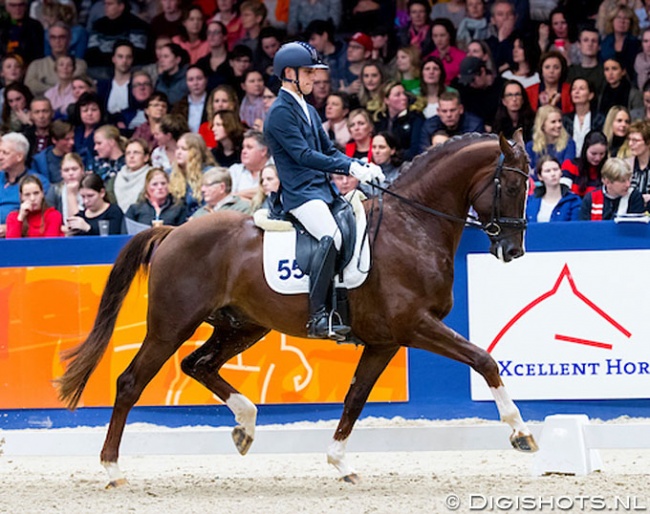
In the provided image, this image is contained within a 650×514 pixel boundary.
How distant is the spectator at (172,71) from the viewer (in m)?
12.1

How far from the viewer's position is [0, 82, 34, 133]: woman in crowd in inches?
479

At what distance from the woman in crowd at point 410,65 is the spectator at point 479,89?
0.44 meters

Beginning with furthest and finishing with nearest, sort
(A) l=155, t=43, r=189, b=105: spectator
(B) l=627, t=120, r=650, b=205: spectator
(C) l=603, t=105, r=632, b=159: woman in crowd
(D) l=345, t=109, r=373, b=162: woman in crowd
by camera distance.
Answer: (A) l=155, t=43, r=189, b=105: spectator < (D) l=345, t=109, r=373, b=162: woman in crowd < (C) l=603, t=105, r=632, b=159: woman in crowd < (B) l=627, t=120, r=650, b=205: spectator

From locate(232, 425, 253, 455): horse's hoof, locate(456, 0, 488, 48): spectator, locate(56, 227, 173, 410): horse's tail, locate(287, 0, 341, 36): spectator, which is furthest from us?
locate(287, 0, 341, 36): spectator

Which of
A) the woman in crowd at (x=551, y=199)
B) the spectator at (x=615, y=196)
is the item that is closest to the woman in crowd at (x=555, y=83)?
the woman in crowd at (x=551, y=199)

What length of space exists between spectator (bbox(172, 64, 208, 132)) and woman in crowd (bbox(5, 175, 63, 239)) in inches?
96.9

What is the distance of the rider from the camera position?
6.41 meters

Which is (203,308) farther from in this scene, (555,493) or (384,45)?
(384,45)

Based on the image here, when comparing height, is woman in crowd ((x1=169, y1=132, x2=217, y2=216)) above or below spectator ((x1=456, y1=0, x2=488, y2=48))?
below

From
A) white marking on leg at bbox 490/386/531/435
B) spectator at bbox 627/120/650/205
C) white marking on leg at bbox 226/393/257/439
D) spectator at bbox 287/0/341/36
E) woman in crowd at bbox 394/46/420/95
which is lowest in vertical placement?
white marking on leg at bbox 226/393/257/439

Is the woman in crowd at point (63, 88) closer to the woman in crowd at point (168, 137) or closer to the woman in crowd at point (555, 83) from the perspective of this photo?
the woman in crowd at point (168, 137)

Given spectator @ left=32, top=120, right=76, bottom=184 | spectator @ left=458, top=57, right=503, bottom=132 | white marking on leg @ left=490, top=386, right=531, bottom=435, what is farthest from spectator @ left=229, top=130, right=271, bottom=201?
white marking on leg @ left=490, top=386, right=531, bottom=435

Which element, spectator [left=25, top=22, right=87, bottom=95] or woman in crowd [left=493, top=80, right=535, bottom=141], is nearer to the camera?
woman in crowd [left=493, top=80, right=535, bottom=141]

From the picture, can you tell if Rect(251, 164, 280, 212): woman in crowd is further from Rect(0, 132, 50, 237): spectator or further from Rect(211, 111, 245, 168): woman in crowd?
Rect(0, 132, 50, 237): spectator
